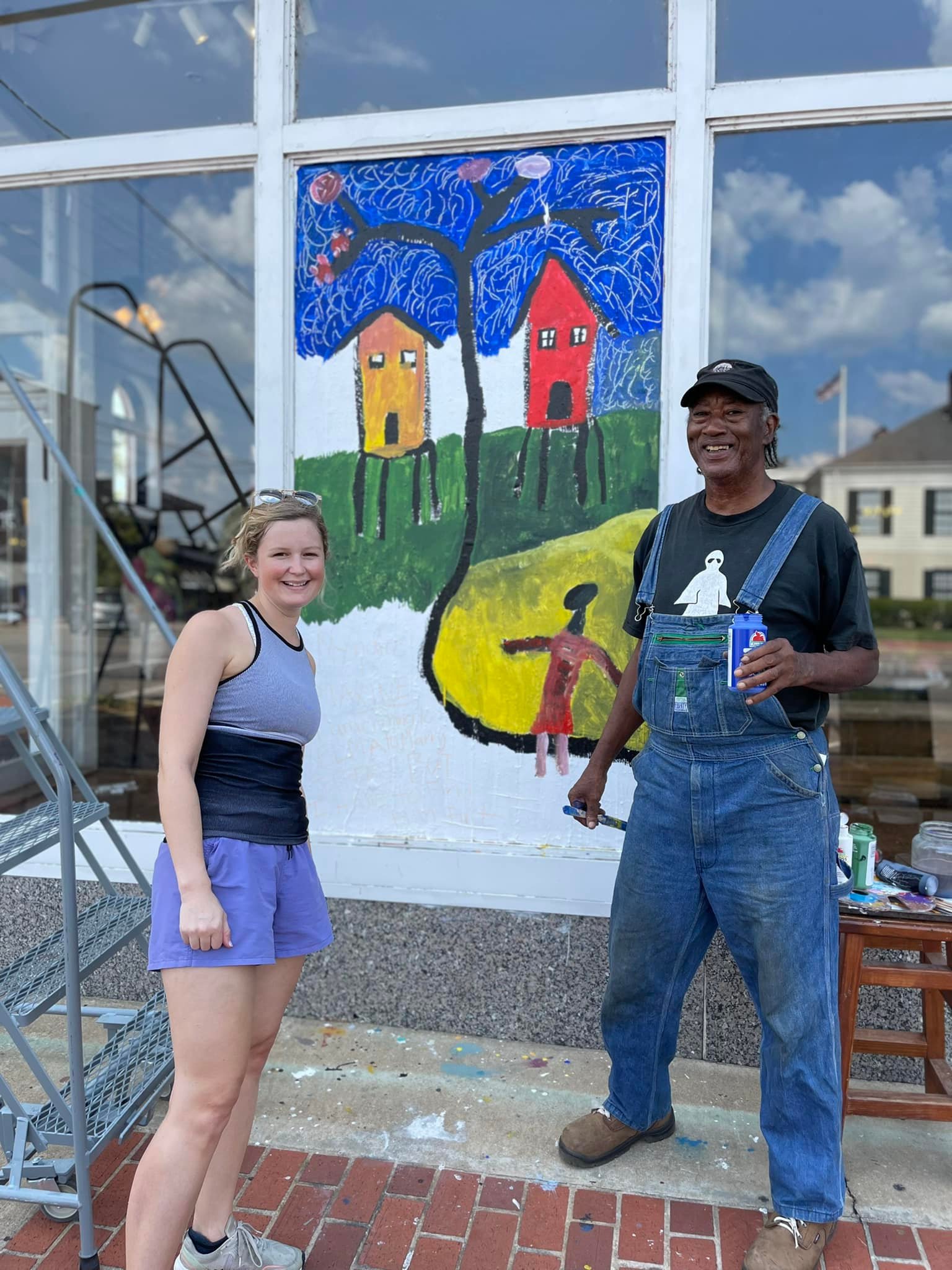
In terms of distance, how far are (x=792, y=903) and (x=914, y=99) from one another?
266cm

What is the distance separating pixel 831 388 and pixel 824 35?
263 inches

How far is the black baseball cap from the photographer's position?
2.12m

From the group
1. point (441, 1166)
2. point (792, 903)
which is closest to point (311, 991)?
point (441, 1166)

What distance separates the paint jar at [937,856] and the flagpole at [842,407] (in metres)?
6.99

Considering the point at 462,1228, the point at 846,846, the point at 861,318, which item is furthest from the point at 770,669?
the point at 861,318

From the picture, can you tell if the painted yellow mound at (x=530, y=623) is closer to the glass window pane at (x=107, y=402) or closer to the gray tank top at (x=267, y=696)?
the gray tank top at (x=267, y=696)

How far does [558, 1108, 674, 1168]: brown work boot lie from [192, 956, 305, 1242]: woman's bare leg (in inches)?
38.4

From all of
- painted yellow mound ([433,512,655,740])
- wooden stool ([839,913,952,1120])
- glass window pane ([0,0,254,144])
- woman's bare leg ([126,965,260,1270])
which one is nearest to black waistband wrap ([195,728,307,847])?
woman's bare leg ([126,965,260,1270])

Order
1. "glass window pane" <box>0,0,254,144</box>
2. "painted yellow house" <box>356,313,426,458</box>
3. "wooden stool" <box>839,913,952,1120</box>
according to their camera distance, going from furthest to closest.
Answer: "glass window pane" <box>0,0,254,144</box>
"painted yellow house" <box>356,313,426,458</box>
"wooden stool" <box>839,913,952,1120</box>

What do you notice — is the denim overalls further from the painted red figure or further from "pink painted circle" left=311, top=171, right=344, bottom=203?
"pink painted circle" left=311, top=171, right=344, bottom=203

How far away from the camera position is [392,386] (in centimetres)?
329

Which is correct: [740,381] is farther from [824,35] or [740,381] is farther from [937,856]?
[824,35]

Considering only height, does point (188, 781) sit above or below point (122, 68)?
below

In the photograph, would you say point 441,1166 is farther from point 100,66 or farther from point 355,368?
point 100,66
